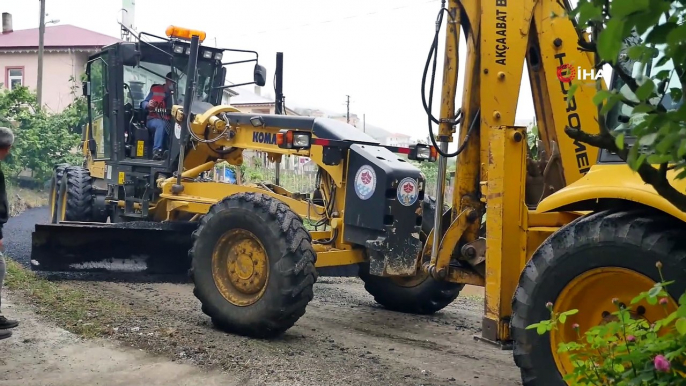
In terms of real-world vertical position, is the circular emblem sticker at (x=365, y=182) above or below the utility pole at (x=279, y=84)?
below

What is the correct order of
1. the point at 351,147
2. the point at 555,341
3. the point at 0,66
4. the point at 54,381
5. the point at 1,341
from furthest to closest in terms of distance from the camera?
the point at 0,66, the point at 351,147, the point at 1,341, the point at 54,381, the point at 555,341

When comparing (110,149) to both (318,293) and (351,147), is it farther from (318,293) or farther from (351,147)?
(351,147)

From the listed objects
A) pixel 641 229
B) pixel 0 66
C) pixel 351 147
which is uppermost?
pixel 0 66

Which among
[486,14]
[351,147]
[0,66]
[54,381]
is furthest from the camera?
[0,66]

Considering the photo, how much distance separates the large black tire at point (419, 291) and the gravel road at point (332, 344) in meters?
0.11

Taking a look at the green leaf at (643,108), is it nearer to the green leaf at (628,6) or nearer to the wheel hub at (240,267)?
the green leaf at (628,6)

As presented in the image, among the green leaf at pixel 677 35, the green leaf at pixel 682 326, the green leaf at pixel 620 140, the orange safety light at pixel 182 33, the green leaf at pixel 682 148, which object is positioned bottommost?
the green leaf at pixel 682 326

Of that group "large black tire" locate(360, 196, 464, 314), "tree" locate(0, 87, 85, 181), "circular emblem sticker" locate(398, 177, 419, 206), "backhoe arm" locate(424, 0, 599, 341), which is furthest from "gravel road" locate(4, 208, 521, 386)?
"tree" locate(0, 87, 85, 181)

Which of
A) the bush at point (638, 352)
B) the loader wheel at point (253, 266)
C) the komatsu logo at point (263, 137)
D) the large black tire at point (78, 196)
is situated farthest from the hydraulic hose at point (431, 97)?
the large black tire at point (78, 196)

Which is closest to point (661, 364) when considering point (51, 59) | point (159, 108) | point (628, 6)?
point (628, 6)

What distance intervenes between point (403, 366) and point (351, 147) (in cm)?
212

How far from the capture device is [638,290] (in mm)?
3621

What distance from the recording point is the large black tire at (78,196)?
10.2 metres

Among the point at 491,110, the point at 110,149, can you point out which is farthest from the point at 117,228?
the point at 491,110
